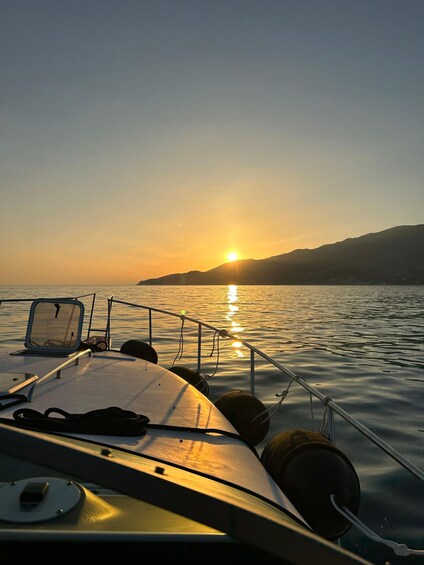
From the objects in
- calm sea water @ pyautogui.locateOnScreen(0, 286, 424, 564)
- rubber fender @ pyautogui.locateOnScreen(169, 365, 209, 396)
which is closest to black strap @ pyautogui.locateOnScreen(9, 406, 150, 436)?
calm sea water @ pyautogui.locateOnScreen(0, 286, 424, 564)

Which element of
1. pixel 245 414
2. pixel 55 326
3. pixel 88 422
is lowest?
pixel 245 414

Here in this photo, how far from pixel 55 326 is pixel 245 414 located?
395 centimetres

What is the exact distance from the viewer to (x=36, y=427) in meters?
3.20

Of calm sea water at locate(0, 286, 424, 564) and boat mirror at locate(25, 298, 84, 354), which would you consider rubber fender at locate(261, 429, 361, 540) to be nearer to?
calm sea water at locate(0, 286, 424, 564)

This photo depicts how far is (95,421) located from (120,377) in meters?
2.82

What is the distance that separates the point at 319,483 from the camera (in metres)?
3.94

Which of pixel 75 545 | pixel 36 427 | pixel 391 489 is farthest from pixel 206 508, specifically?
pixel 391 489

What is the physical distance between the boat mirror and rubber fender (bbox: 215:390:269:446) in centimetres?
319

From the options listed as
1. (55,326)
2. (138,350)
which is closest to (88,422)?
(55,326)

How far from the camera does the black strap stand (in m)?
3.32

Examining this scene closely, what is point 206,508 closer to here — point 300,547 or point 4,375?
point 300,547

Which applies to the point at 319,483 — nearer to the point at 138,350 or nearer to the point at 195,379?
the point at 195,379

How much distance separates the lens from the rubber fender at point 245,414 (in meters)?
6.39

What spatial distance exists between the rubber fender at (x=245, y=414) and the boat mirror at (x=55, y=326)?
3.19 metres
